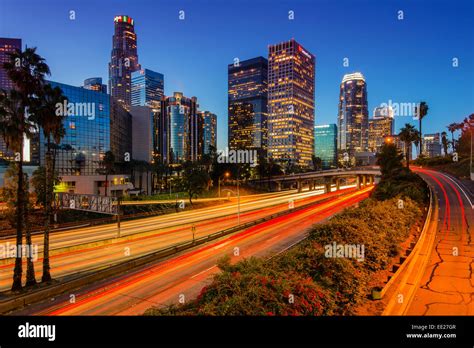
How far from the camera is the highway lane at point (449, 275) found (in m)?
9.84

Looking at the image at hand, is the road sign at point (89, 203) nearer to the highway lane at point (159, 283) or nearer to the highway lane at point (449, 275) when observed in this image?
the highway lane at point (159, 283)

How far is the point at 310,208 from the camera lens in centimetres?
5272

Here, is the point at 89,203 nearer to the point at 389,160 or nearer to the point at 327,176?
the point at 389,160

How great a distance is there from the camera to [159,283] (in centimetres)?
1778

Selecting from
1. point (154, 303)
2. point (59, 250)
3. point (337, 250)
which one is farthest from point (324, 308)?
point (59, 250)

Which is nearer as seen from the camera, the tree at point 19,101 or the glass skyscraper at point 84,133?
the tree at point 19,101

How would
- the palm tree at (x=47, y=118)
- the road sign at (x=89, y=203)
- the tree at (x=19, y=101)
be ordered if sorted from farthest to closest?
the road sign at (x=89, y=203) < the palm tree at (x=47, y=118) < the tree at (x=19, y=101)

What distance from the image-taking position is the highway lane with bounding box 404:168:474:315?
388 inches

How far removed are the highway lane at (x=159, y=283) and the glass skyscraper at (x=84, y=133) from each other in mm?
72872

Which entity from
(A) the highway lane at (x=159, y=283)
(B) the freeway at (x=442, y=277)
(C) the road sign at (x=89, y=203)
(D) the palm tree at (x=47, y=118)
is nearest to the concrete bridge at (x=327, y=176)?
(B) the freeway at (x=442, y=277)

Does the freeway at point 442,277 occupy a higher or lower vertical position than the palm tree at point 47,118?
lower
